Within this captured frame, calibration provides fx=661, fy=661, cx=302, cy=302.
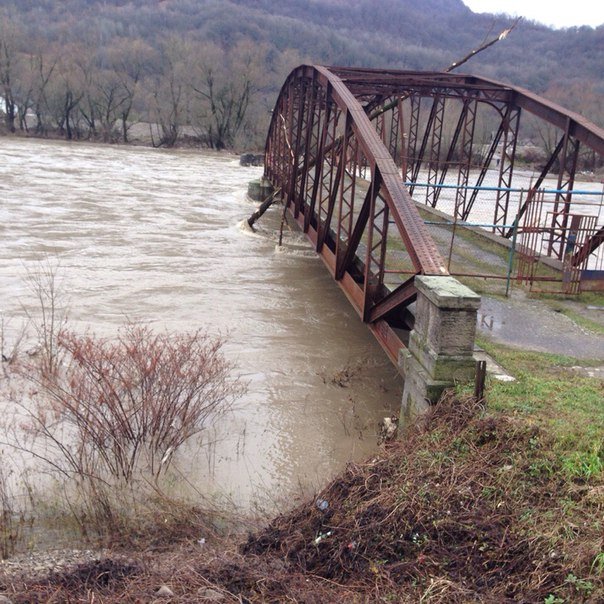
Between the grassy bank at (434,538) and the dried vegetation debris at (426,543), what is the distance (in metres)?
0.01

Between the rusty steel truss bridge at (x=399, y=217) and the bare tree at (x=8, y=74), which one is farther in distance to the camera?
the bare tree at (x=8, y=74)

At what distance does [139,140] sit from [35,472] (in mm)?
66776

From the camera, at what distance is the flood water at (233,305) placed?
26.8ft

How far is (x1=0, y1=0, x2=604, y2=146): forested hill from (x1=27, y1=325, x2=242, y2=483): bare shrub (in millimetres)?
65618

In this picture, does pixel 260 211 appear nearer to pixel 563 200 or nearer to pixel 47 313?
pixel 47 313

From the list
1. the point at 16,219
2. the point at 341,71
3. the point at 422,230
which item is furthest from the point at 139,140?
the point at 422,230

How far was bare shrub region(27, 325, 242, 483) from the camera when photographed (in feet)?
23.6

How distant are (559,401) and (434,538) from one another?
2179mm

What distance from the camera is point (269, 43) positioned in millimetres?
110938

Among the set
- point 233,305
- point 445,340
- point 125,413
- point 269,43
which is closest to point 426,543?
point 445,340

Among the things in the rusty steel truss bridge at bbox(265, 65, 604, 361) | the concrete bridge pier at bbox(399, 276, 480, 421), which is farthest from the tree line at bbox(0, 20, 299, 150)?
the concrete bridge pier at bbox(399, 276, 480, 421)

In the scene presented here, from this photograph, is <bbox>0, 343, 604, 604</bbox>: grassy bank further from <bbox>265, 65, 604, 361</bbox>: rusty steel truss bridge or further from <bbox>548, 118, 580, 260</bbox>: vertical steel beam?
<bbox>548, 118, 580, 260</bbox>: vertical steel beam

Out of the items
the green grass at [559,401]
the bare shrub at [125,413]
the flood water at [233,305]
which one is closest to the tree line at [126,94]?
the flood water at [233,305]

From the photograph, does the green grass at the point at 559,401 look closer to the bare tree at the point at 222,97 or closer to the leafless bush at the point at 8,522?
the leafless bush at the point at 8,522
